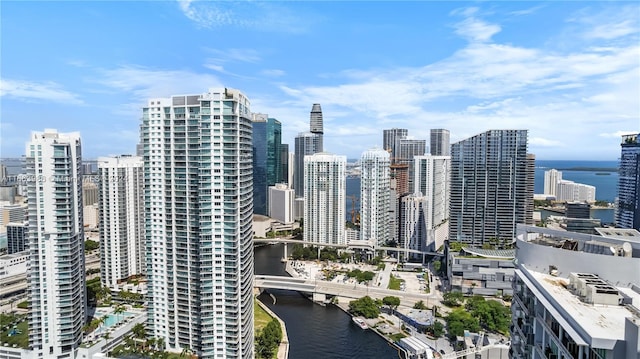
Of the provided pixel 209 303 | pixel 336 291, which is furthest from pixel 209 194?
pixel 336 291

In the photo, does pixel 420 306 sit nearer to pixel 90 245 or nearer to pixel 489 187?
pixel 489 187

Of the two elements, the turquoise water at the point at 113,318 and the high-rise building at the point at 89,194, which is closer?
the turquoise water at the point at 113,318

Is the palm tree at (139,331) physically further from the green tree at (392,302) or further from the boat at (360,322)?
the green tree at (392,302)

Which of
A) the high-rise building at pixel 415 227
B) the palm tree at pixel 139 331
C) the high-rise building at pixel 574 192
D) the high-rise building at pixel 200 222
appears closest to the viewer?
the high-rise building at pixel 200 222

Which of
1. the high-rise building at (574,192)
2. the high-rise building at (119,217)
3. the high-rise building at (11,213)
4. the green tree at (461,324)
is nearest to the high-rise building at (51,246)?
the high-rise building at (119,217)

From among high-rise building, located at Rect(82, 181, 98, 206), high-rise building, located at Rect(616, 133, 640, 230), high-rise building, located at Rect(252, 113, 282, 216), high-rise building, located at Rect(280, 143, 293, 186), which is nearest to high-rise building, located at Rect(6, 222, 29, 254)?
high-rise building, located at Rect(82, 181, 98, 206)

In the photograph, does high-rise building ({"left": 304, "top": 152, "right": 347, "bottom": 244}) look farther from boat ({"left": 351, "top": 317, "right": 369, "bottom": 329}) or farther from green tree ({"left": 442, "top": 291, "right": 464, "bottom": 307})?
boat ({"left": 351, "top": 317, "right": 369, "bottom": 329})

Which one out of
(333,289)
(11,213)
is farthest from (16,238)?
(333,289)

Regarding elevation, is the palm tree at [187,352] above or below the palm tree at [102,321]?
above
